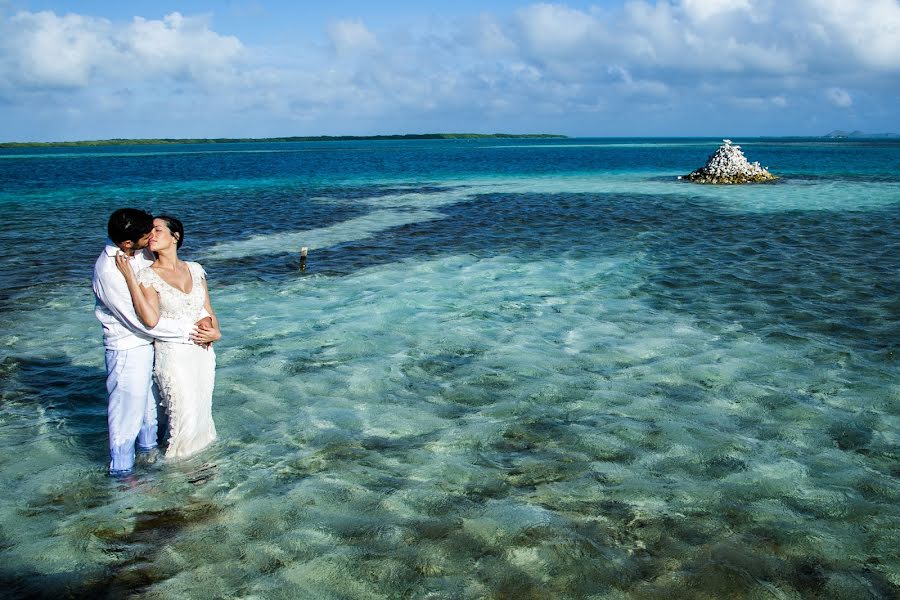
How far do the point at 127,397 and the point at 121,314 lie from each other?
0.86 meters

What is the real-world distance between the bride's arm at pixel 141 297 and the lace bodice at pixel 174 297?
69 mm

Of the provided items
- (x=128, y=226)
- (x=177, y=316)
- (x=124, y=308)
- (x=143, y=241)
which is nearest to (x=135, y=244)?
(x=143, y=241)

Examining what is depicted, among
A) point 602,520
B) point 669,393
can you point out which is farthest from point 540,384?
point 602,520

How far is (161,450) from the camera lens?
6773 millimetres

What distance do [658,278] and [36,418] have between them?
12554 millimetres

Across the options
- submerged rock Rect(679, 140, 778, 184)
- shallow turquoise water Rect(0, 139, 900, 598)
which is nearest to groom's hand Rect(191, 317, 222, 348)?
shallow turquoise water Rect(0, 139, 900, 598)

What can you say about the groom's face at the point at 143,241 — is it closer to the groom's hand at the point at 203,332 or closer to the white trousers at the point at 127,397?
the groom's hand at the point at 203,332

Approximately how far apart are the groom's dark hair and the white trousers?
1.10 meters

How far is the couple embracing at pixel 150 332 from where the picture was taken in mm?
5707

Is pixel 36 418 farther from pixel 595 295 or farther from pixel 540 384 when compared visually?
pixel 595 295

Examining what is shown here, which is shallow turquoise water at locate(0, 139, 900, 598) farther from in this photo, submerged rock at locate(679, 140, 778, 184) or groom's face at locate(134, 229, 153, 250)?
submerged rock at locate(679, 140, 778, 184)

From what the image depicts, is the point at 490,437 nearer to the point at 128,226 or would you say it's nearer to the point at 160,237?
the point at 160,237

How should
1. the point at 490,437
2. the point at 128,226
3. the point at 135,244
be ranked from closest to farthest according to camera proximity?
the point at 128,226 < the point at 135,244 < the point at 490,437

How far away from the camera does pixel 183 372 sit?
6219mm
